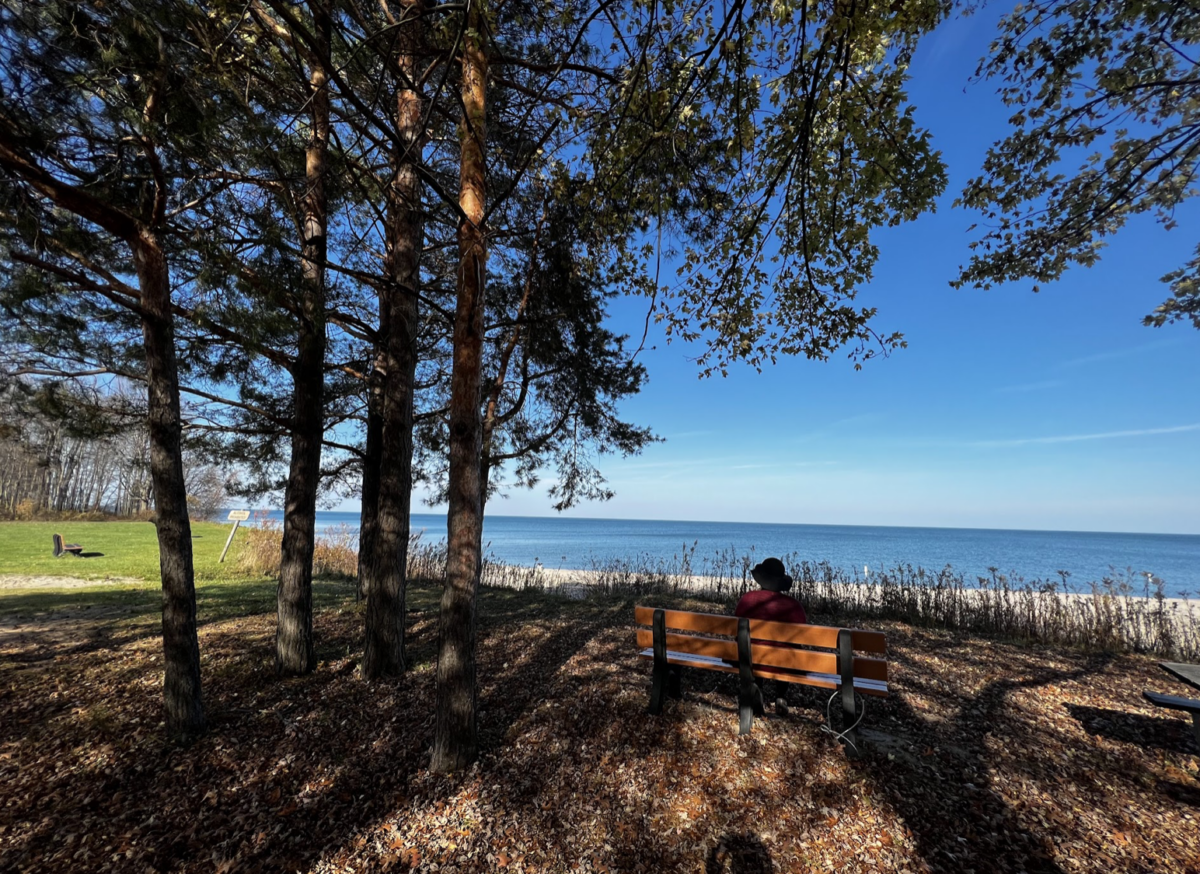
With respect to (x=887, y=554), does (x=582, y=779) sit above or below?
above

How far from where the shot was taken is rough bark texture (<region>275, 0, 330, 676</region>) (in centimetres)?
438

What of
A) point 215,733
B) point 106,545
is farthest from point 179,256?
point 106,545

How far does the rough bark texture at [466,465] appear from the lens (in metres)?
3.02

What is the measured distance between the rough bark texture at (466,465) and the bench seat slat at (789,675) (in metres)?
1.44

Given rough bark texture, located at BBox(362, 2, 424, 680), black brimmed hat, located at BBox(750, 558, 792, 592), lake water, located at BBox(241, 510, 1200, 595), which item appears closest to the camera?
black brimmed hat, located at BBox(750, 558, 792, 592)

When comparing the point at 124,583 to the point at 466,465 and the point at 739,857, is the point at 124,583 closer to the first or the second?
the point at 466,465

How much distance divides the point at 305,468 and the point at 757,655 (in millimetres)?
4356

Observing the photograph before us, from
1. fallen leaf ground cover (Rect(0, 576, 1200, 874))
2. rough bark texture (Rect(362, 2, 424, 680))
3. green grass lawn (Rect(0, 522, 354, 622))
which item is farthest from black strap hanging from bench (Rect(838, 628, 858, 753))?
green grass lawn (Rect(0, 522, 354, 622))

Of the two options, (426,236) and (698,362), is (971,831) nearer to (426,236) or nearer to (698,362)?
(698,362)

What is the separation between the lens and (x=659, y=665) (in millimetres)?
3584

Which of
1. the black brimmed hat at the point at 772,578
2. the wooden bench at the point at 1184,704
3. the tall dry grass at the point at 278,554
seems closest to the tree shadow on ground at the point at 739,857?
the black brimmed hat at the point at 772,578

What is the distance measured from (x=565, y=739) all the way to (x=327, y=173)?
200 inches

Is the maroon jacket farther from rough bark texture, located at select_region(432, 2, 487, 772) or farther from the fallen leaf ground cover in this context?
rough bark texture, located at select_region(432, 2, 487, 772)

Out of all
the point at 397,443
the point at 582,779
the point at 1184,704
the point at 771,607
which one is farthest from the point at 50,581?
the point at 1184,704
